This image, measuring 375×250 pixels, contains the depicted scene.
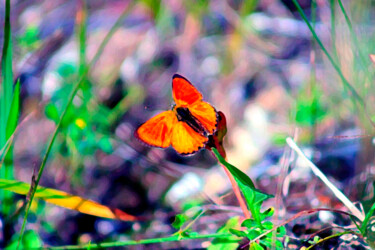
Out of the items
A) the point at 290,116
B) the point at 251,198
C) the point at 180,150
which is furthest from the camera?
the point at 290,116

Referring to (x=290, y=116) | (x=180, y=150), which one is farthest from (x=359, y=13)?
(x=180, y=150)

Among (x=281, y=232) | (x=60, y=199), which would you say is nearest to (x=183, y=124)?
(x=281, y=232)

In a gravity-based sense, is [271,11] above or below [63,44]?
above

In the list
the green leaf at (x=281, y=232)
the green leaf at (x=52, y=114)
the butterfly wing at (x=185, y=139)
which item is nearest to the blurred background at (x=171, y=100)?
the green leaf at (x=52, y=114)

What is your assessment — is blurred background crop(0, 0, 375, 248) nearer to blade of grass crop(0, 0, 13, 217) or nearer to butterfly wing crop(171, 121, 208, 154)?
blade of grass crop(0, 0, 13, 217)

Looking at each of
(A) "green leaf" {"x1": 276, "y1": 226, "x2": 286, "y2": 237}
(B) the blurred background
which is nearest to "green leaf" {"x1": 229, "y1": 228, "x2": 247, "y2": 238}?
(A) "green leaf" {"x1": 276, "y1": 226, "x2": 286, "y2": 237}

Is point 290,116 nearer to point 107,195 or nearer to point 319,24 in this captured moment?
point 319,24

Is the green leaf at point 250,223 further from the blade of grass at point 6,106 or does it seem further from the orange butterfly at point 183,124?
the blade of grass at point 6,106
